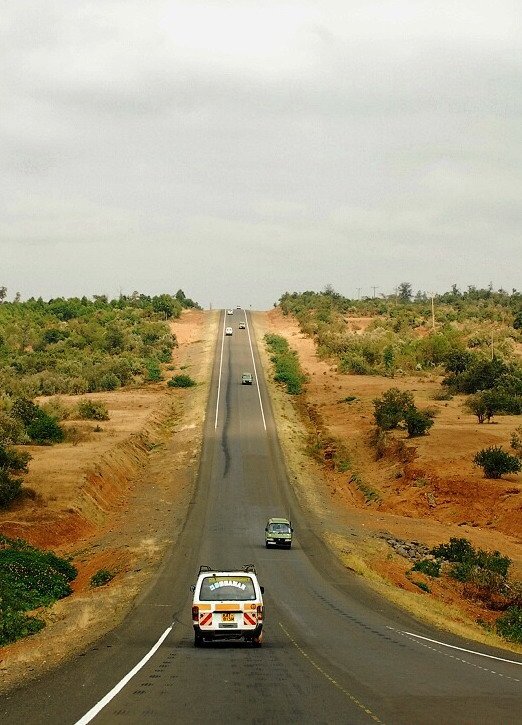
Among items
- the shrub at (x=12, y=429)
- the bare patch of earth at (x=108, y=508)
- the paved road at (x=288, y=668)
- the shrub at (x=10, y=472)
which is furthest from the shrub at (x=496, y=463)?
the shrub at (x=12, y=429)

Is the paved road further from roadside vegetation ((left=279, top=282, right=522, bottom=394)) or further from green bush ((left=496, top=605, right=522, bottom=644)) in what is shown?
roadside vegetation ((left=279, top=282, right=522, bottom=394))

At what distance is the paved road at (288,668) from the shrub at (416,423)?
2672cm

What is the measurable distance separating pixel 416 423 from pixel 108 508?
920 inches

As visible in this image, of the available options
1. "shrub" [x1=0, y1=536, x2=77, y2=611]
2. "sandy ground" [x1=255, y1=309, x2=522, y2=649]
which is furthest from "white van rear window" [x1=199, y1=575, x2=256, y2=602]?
"sandy ground" [x1=255, y1=309, x2=522, y2=649]

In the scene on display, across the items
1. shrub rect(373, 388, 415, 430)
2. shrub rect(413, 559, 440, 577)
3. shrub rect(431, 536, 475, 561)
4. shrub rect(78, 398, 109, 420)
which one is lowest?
shrub rect(413, 559, 440, 577)

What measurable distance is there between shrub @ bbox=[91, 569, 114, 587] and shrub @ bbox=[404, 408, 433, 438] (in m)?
33.2

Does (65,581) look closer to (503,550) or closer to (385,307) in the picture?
(503,550)

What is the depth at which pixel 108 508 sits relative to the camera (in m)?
52.1

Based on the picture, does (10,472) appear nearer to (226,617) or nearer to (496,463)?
(496,463)

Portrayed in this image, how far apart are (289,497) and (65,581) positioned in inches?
867

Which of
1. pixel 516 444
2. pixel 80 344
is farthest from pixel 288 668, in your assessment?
pixel 80 344

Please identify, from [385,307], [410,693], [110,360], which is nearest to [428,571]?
[410,693]

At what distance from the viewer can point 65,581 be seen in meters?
34.1

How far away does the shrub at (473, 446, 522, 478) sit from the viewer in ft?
169
